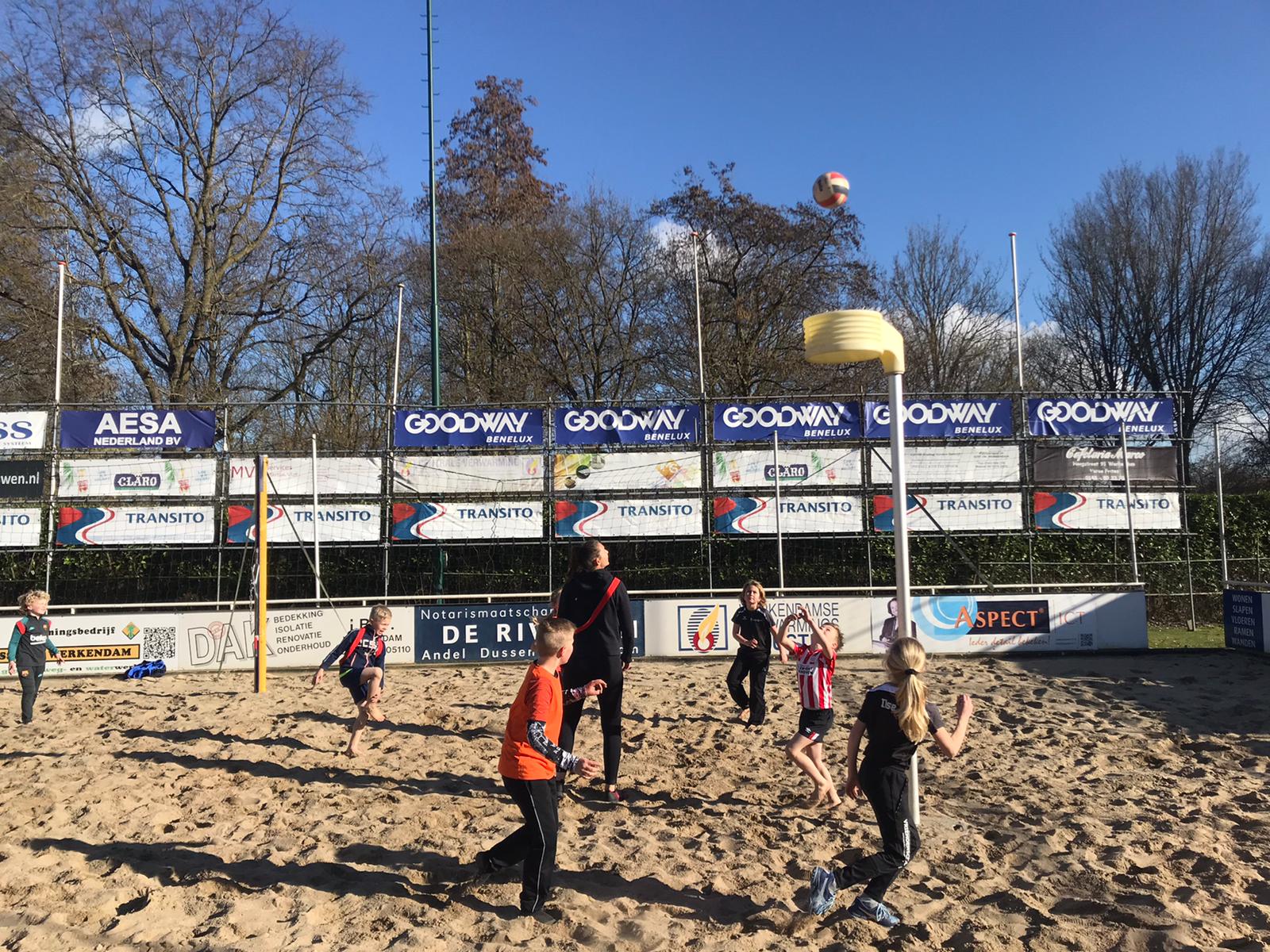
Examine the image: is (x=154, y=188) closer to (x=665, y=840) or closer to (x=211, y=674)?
(x=211, y=674)

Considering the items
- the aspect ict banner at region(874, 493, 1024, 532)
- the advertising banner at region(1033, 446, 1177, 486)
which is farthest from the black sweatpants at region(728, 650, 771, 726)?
the advertising banner at region(1033, 446, 1177, 486)

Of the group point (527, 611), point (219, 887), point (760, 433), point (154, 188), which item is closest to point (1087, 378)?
point (760, 433)

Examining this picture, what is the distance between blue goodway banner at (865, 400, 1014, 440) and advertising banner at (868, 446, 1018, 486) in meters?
0.34

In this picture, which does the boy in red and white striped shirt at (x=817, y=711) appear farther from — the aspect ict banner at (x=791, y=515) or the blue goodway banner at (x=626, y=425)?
the blue goodway banner at (x=626, y=425)

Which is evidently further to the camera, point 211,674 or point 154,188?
point 154,188

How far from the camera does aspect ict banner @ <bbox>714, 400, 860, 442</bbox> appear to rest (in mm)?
15125

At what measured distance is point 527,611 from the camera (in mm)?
13492

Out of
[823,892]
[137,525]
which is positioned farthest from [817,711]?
[137,525]

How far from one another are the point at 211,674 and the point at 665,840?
944 centimetres

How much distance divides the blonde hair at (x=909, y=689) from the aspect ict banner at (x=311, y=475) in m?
11.8

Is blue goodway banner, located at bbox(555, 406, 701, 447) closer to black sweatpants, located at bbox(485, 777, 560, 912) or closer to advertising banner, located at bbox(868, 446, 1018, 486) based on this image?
advertising banner, located at bbox(868, 446, 1018, 486)

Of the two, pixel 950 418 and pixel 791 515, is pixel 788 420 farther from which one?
pixel 950 418

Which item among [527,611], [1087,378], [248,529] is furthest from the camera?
[1087,378]

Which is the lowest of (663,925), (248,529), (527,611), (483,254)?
(663,925)
